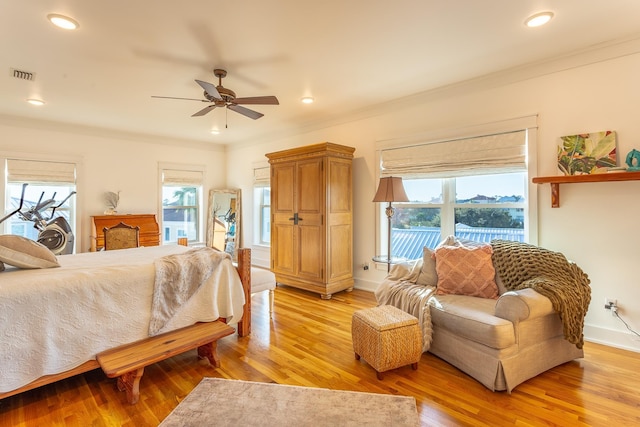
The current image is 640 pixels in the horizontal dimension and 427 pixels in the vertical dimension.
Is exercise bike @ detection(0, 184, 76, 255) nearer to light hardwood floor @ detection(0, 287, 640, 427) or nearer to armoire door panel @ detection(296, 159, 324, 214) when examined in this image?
light hardwood floor @ detection(0, 287, 640, 427)

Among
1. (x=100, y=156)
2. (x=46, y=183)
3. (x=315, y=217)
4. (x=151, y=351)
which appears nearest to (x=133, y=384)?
(x=151, y=351)

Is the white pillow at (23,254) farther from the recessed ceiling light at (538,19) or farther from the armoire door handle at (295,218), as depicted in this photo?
the recessed ceiling light at (538,19)

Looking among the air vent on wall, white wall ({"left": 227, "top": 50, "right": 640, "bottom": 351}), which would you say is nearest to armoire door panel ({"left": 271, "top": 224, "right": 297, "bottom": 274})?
white wall ({"left": 227, "top": 50, "right": 640, "bottom": 351})

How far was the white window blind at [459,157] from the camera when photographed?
3.15 metres

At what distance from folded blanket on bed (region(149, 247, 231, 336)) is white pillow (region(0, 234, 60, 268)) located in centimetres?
70

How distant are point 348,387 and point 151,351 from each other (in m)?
1.30

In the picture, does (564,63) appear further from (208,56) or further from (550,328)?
(208,56)

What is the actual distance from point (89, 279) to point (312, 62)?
2.48 metres

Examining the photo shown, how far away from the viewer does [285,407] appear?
6.13 ft

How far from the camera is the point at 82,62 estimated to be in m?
2.91

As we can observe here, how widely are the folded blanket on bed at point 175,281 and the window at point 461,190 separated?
244 cm

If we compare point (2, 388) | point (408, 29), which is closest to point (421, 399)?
point (2, 388)

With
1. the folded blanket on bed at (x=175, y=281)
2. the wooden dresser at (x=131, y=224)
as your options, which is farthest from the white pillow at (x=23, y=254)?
the wooden dresser at (x=131, y=224)

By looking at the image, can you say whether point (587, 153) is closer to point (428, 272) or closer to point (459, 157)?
point (459, 157)
